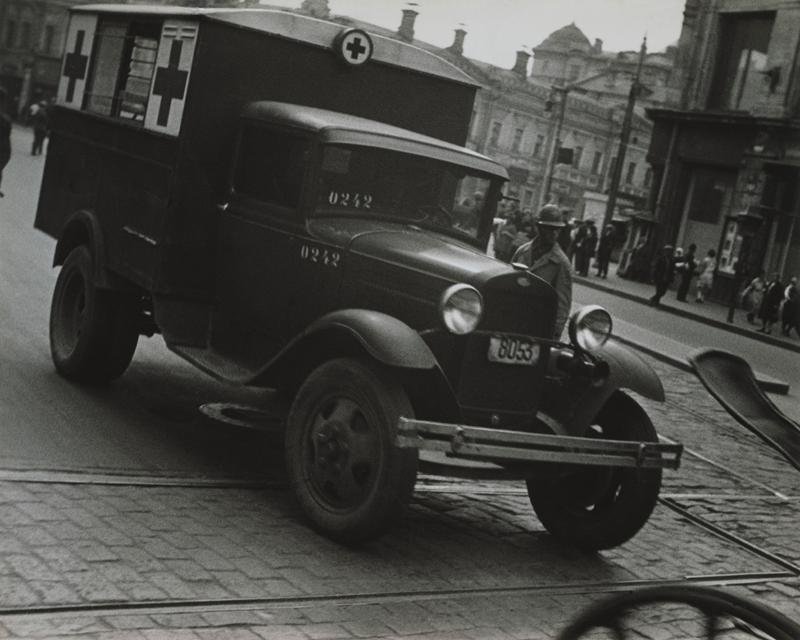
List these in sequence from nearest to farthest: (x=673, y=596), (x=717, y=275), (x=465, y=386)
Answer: (x=673, y=596), (x=465, y=386), (x=717, y=275)

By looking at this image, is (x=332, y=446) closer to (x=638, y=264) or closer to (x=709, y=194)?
(x=709, y=194)

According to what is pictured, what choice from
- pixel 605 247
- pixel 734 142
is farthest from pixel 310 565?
pixel 734 142

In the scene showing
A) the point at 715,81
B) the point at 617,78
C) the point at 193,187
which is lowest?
the point at 193,187

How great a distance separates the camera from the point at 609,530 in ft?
22.3

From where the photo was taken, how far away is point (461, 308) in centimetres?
632

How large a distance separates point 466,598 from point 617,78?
8892 cm

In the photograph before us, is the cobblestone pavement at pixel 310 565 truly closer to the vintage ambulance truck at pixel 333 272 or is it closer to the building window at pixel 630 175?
the vintage ambulance truck at pixel 333 272

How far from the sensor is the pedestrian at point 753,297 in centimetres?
3402

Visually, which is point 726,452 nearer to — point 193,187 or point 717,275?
point 193,187

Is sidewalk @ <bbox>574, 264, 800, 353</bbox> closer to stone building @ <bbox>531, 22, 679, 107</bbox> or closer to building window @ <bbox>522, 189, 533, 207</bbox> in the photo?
building window @ <bbox>522, 189, 533, 207</bbox>

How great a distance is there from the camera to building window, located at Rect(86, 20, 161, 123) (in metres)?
8.82

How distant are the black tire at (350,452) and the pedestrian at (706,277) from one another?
32.3 meters

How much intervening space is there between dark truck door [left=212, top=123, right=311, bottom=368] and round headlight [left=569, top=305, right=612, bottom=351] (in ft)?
5.27

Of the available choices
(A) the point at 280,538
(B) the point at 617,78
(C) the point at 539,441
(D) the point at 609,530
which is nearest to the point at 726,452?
(D) the point at 609,530
